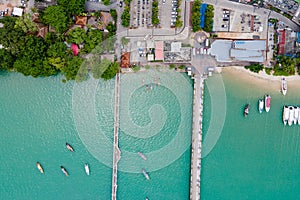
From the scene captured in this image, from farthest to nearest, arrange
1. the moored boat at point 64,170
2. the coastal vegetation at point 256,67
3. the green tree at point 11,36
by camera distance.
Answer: the moored boat at point 64,170
the coastal vegetation at point 256,67
the green tree at point 11,36

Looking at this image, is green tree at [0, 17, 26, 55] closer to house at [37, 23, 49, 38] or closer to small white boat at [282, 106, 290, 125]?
house at [37, 23, 49, 38]

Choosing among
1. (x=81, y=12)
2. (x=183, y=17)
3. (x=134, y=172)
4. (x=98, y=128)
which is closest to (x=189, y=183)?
(x=134, y=172)

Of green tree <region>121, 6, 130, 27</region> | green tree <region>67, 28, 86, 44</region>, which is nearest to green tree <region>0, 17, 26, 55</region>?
green tree <region>67, 28, 86, 44</region>

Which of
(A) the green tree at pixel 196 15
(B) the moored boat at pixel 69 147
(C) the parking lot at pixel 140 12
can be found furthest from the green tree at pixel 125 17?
(B) the moored boat at pixel 69 147

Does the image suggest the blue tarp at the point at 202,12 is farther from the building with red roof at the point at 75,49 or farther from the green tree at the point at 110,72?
the building with red roof at the point at 75,49

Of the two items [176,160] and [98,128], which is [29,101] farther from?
[176,160]
